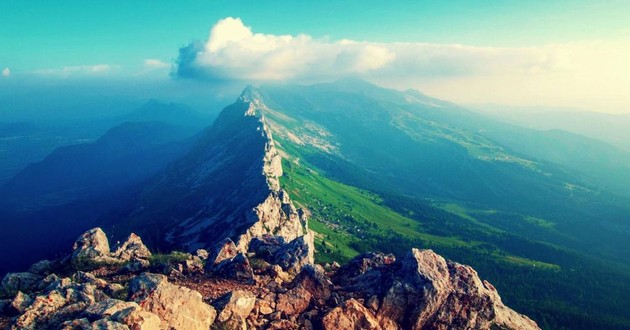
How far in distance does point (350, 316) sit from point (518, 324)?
29.2 metres

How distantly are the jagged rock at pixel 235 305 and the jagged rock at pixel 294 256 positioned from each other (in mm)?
21436

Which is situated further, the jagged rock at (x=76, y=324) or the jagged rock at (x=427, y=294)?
the jagged rock at (x=427, y=294)

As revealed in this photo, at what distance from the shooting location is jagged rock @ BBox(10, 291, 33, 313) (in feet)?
123

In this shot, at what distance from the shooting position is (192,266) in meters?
59.8

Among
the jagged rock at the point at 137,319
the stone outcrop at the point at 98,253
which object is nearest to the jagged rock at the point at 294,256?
the stone outcrop at the point at 98,253

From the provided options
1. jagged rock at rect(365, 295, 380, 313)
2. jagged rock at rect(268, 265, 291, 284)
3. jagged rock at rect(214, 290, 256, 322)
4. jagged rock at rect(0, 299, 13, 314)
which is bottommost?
jagged rock at rect(268, 265, 291, 284)

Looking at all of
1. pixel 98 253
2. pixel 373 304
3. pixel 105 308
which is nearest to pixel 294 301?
pixel 373 304

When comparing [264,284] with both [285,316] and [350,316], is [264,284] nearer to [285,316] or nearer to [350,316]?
[285,316]

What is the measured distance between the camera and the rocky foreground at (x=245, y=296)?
121 ft

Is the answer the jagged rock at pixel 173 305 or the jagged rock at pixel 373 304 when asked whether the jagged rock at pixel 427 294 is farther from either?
the jagged rock at pixel 173 305

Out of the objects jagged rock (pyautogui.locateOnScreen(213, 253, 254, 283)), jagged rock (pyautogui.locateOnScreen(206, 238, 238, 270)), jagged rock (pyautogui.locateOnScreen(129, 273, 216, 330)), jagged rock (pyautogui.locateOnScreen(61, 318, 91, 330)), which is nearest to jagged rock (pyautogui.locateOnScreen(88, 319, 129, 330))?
jagged rock (pyautogui.locateOnScreen(61, 318, 91, 330))

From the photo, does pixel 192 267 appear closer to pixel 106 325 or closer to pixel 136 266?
pixel 136 266

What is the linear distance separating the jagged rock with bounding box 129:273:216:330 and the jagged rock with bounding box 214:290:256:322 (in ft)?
3.36

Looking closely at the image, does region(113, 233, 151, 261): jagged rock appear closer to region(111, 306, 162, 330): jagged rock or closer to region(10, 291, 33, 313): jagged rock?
region(10, 291, 33, 313): jagged rock
